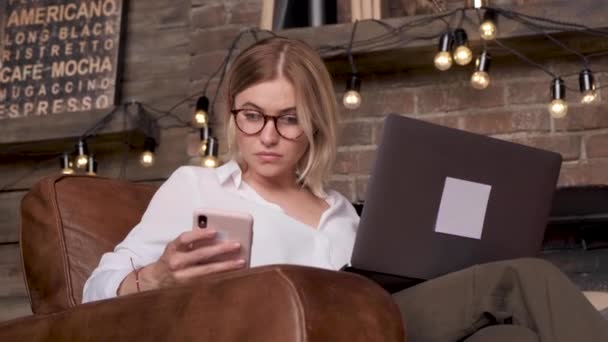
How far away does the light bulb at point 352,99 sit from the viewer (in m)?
2.58

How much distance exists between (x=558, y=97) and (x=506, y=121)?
0.59 ft

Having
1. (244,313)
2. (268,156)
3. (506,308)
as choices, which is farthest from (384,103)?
(244,313)

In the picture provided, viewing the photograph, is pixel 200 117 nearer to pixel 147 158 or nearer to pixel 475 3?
pixel 147 158

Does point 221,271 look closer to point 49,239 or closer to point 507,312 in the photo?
point 507,312

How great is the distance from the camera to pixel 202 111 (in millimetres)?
2680

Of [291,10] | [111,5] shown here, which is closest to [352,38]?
[291,10]

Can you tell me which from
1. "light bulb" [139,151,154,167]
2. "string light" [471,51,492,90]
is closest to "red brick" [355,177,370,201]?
"string light" [471,51,492,90]

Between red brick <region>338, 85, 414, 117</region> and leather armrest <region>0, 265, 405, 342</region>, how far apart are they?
5.29ft

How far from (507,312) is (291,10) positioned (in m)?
1.66

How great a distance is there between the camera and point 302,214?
5.94 feet

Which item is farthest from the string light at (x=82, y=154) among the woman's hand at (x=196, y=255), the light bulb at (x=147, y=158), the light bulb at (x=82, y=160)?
the woman's hand at (x=196, y=255)

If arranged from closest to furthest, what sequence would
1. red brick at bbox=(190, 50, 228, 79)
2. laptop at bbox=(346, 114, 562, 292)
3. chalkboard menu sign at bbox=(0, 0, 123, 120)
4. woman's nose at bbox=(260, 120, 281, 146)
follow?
1. laptop at bbox=(346, 114, 562, 292)
2. woman's nose at bbox=(260, 120, 281, 146)
3. red brick at bbox=(190, 50, 228, 79)
4. chalkboard menu sign at bbox=(0, 0, 123, 120)

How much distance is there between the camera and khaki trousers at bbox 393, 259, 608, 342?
1209 mm

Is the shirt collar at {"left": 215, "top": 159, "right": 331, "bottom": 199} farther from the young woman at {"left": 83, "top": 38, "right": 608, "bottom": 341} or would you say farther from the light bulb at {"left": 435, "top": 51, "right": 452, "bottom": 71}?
the light bulb at {"left": 435, "top": 51, "right": 452, "bottom": 71}
